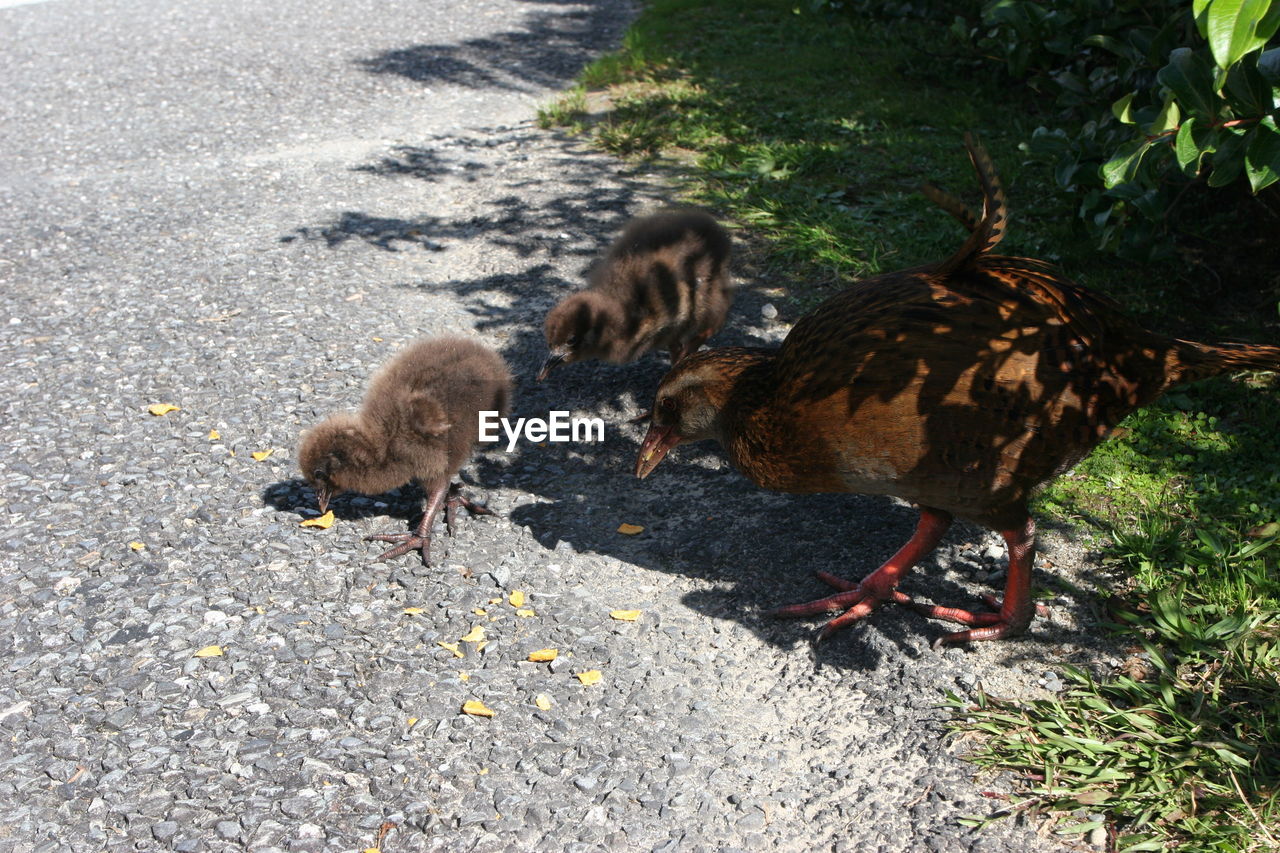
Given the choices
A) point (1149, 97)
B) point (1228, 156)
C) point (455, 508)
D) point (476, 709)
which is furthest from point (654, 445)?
point (1149, 97)

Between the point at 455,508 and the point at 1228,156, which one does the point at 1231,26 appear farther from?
the point at 455,508

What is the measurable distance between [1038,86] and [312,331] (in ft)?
16.8

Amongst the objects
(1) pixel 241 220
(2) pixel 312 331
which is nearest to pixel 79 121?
(1) pixel 241 220

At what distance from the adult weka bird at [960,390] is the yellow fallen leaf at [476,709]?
126 centimetres

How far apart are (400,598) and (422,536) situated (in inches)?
14.3

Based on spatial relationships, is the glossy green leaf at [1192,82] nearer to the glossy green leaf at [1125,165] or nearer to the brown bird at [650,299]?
the glossy green leaf at [1125,165]

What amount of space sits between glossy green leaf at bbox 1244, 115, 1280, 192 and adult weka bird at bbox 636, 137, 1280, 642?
66cm

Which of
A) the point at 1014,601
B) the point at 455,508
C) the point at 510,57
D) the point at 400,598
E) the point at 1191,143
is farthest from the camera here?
the point at 510,57

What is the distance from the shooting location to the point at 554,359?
573cm

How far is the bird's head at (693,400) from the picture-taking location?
13.7ft

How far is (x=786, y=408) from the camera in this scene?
12.6 feet

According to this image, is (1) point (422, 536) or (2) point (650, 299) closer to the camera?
(1) point (422, 536)

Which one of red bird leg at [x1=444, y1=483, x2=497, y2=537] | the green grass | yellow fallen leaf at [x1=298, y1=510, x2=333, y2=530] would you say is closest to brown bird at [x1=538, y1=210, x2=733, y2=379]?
the green grass

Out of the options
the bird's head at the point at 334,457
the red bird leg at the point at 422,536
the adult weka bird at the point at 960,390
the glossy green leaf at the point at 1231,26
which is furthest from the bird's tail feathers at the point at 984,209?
the bird's head at the point at 334,457
